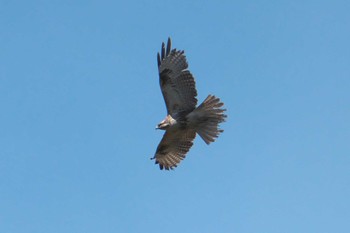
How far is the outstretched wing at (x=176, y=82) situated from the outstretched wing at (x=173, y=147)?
→ 0.81 meters

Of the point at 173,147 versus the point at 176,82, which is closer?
the point at 176,82

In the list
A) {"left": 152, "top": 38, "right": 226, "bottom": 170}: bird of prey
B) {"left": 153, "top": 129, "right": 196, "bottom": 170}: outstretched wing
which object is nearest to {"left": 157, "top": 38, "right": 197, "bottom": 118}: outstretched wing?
{"left": 152, "top": 38, "right": 226, "bottom": 170}: bird of prey

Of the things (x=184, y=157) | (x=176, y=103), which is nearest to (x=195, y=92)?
(x=176, y=103)

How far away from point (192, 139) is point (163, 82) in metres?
1.93

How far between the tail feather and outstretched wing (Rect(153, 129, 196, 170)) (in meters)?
0.63

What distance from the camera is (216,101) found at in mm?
21594

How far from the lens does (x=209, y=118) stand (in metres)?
21.8

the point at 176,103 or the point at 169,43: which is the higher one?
the point at 169,43

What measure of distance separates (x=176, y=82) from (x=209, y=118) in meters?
1.26

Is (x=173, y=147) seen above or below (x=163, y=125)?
above

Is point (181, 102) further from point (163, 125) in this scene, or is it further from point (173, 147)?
point (173, 147)

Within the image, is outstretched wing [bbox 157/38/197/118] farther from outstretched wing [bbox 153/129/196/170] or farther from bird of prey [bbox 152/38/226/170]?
outstretched wing [bbox 153/129/196/170]

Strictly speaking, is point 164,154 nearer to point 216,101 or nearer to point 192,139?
point 192,139

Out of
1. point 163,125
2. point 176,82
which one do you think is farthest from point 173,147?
point 176,82
